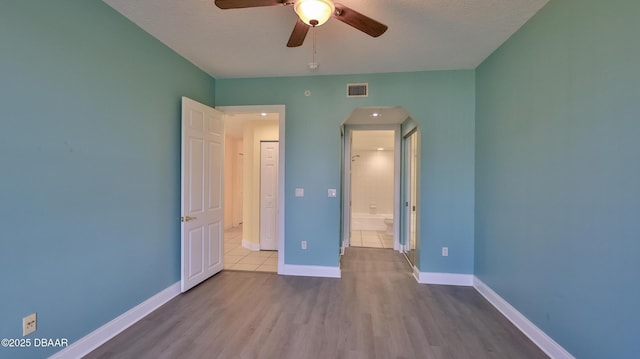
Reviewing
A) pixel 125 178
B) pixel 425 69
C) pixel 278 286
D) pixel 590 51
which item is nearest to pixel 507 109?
pixel 590 51

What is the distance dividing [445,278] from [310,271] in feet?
5.81

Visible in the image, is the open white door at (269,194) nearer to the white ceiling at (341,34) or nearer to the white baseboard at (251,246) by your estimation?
the white baseboard at (251,246)

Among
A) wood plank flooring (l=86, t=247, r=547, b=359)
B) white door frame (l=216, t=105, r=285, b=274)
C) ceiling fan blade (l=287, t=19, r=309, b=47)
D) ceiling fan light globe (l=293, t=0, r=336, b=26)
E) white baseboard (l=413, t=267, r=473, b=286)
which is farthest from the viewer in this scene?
white door frame (l=216, t=105, r=285, b=274)

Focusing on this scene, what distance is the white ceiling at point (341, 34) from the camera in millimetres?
2150

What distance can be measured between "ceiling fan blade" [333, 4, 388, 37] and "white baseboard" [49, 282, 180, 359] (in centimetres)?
298

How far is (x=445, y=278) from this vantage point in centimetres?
339

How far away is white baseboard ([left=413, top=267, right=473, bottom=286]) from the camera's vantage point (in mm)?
3354

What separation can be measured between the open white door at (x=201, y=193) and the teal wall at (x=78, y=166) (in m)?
0.21

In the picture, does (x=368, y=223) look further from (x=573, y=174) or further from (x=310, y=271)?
(x=573, y=174)

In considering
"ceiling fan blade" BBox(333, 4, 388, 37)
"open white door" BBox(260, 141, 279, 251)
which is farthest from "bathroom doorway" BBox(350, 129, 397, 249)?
"ceiling fan blade" BBox(333, 4, 388, 37)

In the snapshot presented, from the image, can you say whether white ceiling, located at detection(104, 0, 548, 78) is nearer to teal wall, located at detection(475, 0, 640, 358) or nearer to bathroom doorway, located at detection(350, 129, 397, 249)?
teal wall, located at detection(475, 0, 640, 358)

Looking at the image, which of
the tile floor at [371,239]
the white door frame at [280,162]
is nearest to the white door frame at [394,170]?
the tile floor at [371,239]

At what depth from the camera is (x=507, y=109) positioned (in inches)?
103

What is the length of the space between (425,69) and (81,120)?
11.7ft
